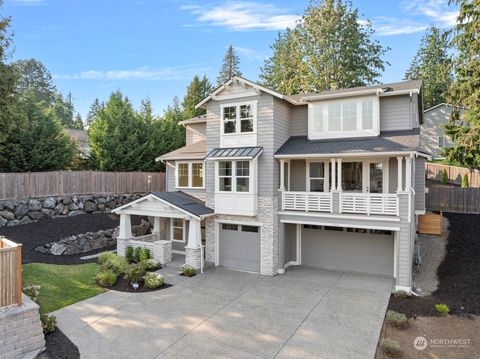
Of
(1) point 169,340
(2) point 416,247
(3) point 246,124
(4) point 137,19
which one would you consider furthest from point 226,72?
(1) point 169,340

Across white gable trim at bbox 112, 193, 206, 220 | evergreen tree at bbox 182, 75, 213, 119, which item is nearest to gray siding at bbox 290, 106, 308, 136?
white gable trim at bbox 112, 193, 206, 220

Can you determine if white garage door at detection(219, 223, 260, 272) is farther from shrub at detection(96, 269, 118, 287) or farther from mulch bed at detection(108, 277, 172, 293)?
shrub at detection(96, 269, 118, 287)

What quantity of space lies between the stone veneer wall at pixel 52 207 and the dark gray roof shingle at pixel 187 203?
282 inches

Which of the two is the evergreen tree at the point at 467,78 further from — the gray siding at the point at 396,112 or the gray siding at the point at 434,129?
the gray siding at the point at 434,129

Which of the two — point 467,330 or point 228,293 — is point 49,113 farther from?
point 467,330

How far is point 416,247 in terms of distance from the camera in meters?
15.3

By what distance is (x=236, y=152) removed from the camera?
14469 millimetres

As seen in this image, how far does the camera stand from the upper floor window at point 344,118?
1418 cm

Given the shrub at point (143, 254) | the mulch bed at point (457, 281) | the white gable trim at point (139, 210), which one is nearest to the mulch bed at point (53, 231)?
the shrub at point (143, 254)

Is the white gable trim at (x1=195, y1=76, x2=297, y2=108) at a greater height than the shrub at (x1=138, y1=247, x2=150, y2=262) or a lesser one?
greater

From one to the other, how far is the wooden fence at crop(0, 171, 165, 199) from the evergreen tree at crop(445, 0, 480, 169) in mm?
19672

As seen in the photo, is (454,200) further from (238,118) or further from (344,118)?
(238,118)

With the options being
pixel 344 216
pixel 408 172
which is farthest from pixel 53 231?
pixel 408 172

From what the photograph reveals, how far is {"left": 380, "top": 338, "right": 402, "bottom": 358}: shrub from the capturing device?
25.5 ft
